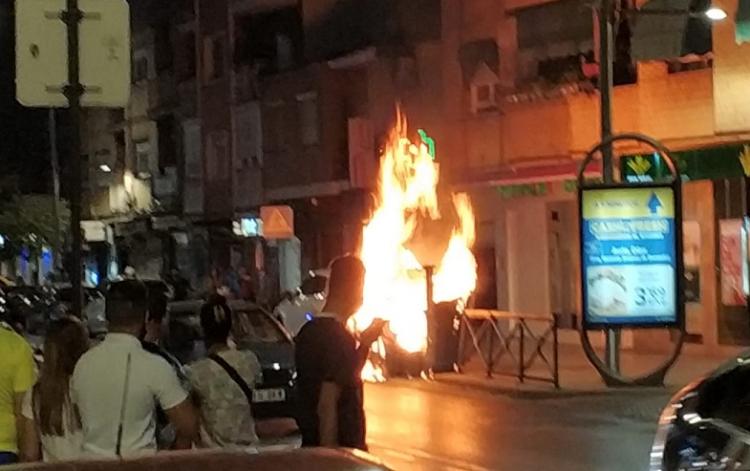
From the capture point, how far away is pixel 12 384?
7473 millimetres

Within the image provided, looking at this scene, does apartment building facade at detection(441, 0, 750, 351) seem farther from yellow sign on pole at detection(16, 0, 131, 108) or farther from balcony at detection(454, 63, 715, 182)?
→ yellow sign on pole at detection(16, 0, 131, 108)

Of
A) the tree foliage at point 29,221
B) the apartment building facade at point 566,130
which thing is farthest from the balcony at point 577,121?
the tree foliage at point 29,221

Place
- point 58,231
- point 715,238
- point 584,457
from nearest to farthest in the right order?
point 584,457 → point 715,238 → point 58,231

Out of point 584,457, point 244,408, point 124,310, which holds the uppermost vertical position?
point 124,310

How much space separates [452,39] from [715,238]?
10519mm

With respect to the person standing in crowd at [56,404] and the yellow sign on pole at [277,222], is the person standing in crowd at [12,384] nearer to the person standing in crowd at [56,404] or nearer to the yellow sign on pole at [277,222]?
the person standing in crowd at [56,404]

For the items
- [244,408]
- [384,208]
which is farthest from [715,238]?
[244,408]

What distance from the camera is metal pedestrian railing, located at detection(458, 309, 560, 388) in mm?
21219

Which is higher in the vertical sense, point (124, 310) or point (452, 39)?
→ point (452, 39)

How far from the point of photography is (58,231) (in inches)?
2360

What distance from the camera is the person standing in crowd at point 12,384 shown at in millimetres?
7441

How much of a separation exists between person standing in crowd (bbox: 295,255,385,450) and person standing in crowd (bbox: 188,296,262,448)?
0.35 m

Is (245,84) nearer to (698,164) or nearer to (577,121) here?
(577,121)

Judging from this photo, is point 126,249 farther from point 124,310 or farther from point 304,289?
point 124,310
